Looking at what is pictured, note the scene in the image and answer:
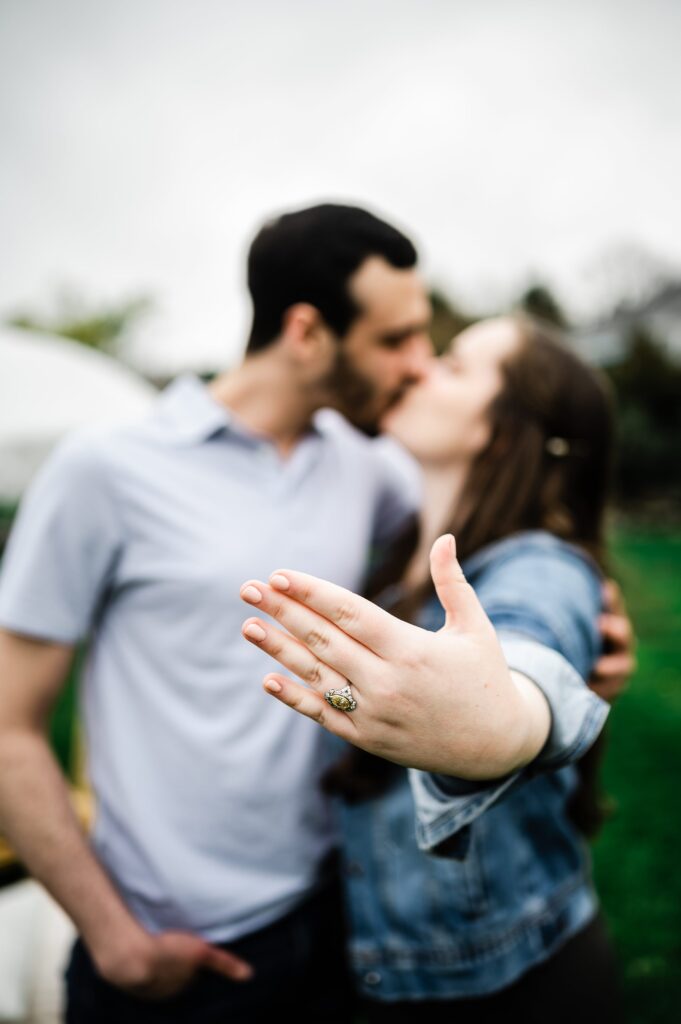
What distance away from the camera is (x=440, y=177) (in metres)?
8.55

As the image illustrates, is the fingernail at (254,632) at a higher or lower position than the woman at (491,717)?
higher

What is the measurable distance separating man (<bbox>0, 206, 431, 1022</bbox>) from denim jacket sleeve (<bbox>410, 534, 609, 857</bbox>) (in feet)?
1.88

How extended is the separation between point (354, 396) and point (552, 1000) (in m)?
1.72

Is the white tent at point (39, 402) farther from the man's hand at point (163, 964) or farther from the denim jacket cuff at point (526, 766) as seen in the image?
the denim jacket cuff at point (526, 766)

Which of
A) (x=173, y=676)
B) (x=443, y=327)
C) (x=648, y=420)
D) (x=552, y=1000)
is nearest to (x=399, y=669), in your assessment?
(x=173, y=676)

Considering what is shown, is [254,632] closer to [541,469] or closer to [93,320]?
[541,469]

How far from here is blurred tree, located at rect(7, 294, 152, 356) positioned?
54.5 ft

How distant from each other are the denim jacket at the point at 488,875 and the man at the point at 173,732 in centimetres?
19

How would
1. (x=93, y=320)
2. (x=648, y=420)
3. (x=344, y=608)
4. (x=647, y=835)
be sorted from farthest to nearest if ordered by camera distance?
(x=93, y=320) < (x=648, y=420) < (x=647, y=835) < (x=344, y=608)

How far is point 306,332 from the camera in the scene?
195 centimetres

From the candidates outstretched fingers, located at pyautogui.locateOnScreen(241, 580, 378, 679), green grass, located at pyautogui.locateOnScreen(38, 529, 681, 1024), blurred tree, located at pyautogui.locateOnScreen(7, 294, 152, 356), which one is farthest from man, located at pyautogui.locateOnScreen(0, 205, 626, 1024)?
blurred tree, located at pyautogui.locateOnScreen(7, 294, 152, 356)

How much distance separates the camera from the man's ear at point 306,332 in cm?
194

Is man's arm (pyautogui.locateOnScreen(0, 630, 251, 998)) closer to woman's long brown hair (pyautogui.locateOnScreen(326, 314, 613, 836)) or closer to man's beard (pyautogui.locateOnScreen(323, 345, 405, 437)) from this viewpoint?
woman's long brown hair (pyautogui.locateOnScreen(326, 314, 613, 836))

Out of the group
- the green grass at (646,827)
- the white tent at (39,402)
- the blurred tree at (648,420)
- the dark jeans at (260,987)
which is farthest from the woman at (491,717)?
the blurred tree at (648,420)
